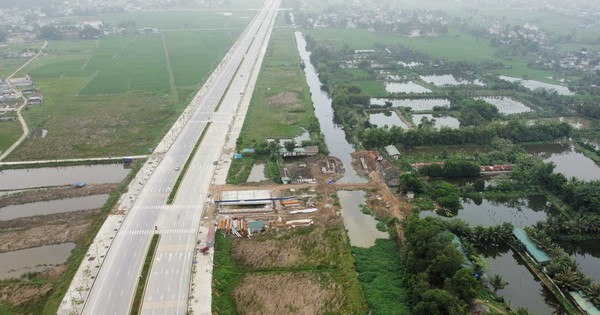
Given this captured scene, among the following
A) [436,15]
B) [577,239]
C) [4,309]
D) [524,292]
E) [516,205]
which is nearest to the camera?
[4,309]

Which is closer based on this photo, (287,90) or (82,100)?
(82,100)

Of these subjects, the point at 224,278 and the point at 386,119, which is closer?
the point at 224,278

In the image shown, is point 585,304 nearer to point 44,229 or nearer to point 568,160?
point 568,160

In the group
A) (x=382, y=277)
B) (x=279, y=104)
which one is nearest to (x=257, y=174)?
(x=382, y=277)

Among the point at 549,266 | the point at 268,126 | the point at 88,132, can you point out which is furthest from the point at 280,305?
the point at 88,132

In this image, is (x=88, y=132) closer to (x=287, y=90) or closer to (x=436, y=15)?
(x=287, y=90)

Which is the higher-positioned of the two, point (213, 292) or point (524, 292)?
point (213, 292)

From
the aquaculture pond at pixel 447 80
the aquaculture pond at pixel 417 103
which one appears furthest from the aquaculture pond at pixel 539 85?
the aquaculture pond at pixel 417 103
